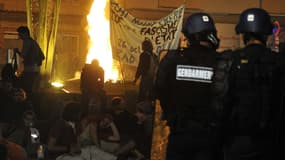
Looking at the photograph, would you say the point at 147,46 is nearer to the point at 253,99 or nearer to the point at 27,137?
the point at 27,137

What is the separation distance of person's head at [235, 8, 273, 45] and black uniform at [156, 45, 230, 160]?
279 mm

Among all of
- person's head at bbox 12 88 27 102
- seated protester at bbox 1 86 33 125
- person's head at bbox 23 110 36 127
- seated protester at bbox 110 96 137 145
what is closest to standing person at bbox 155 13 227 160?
person's head at bbox 23 110 36 127

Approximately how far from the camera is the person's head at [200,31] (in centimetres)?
508

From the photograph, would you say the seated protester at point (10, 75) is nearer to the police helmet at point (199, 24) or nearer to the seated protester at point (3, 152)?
the seated protester at point (3, 152)

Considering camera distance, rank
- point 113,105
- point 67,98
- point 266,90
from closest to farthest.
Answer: point 266,90 → point 113,105 → point 67,98

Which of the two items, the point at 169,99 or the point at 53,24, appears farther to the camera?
the point at 53,24

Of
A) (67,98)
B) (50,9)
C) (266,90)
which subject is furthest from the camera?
(50,9)

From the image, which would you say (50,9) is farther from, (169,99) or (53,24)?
(169,99)

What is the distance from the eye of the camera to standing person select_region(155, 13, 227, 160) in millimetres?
4980

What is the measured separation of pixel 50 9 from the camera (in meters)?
13.2

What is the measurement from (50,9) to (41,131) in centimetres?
413

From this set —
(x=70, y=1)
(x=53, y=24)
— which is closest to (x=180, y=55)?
(x=53, y=24)

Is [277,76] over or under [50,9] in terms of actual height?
under

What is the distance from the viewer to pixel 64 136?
8.86 m
